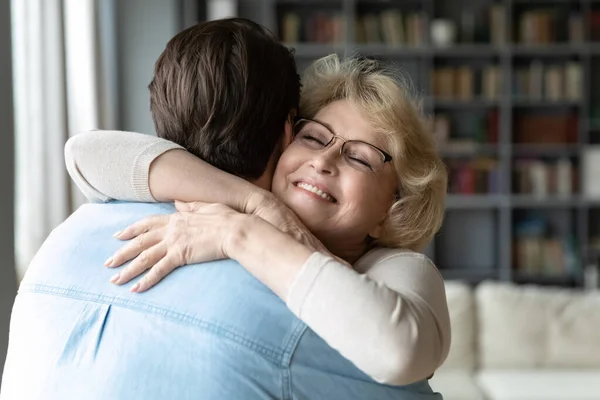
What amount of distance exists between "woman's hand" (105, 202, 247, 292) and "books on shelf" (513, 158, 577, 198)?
19.0 ft

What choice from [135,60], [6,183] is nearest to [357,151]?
[6,183]

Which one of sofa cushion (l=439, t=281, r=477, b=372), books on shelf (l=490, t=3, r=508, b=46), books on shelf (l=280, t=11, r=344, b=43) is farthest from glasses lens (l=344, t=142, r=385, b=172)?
books on shelf (l=490, t=3, r=508, b=46)

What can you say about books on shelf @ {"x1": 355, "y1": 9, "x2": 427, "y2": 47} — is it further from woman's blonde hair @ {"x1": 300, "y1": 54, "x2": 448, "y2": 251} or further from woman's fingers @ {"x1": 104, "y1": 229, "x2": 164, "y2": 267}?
woman's fingers @ {"x1": 104, "y1": 229, "x2": 164, "y2": 267}

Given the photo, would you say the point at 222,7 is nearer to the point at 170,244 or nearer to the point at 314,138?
the point at 314,138

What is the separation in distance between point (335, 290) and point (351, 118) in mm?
479

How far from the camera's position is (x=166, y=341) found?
1.01 m

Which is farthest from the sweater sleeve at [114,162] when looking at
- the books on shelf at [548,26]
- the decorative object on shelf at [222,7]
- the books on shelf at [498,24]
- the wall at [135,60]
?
the books on shelf at [548,26]

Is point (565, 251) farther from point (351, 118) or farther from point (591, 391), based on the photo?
point (351, 118)

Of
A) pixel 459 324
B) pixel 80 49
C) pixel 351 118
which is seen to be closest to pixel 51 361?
pixel 351 118

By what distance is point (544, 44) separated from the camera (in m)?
6.50

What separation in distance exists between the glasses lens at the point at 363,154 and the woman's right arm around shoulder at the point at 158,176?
0.20 meters

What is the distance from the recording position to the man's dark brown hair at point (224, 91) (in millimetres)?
1136

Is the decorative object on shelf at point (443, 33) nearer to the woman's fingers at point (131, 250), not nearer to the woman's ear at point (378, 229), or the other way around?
the woman's ear at point (378, 229)

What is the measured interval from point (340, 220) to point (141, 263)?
0.36m
